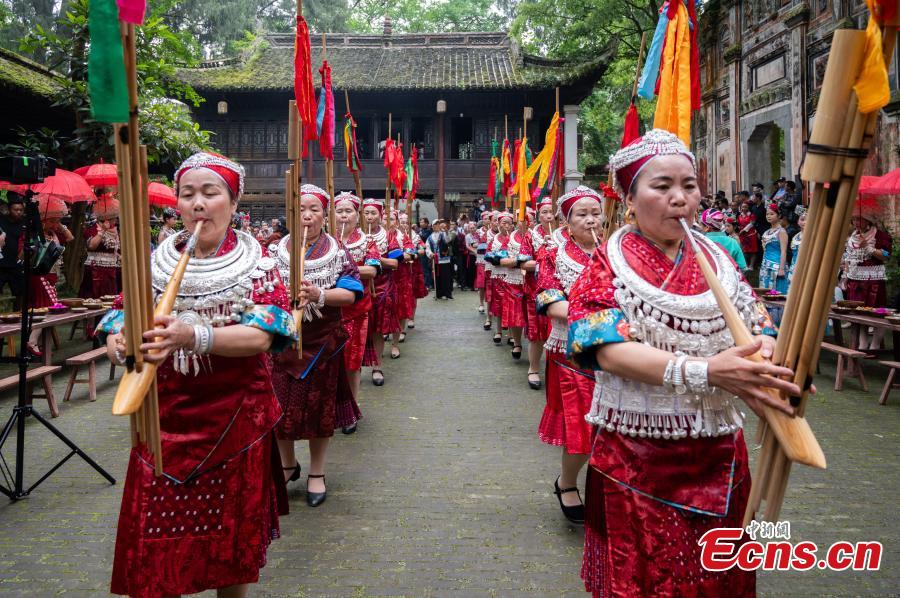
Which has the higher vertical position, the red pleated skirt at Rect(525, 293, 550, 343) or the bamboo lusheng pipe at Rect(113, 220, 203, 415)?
the bamboo lusheng pipe at Rect(113, 220, 203, 415)

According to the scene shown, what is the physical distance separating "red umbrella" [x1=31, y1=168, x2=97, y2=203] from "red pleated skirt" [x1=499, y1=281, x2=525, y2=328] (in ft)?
18.6

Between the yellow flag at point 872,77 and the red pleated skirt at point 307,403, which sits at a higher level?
the yellow flag at point 872,77

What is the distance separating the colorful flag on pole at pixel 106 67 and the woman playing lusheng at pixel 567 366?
253 centimetres

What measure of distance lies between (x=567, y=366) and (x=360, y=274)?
2472 millimetres

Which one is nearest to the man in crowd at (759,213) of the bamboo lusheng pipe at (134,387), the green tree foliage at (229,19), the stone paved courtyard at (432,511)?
the stone paved courtyard at (432,511)

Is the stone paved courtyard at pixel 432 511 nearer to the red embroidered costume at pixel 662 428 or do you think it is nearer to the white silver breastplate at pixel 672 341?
the red embroidered costume at pixel 662 428

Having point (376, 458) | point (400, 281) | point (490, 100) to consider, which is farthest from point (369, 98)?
point (376, 458)

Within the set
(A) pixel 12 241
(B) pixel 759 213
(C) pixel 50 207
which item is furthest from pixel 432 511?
(B) pixel 759 213

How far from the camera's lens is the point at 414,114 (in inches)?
905

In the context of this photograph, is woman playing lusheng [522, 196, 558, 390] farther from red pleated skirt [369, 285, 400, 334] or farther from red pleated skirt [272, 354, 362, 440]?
red pleated skirt [272, 354, 362, 440]

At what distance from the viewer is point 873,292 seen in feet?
32.9

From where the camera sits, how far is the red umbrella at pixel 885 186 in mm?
9758

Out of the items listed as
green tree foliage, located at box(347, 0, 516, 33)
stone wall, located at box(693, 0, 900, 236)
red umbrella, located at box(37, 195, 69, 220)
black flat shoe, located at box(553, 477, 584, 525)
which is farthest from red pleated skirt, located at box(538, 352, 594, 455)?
green tree foliage, located at box(347, 0, 516, 33)

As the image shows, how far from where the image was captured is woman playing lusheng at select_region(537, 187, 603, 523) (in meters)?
3.95
